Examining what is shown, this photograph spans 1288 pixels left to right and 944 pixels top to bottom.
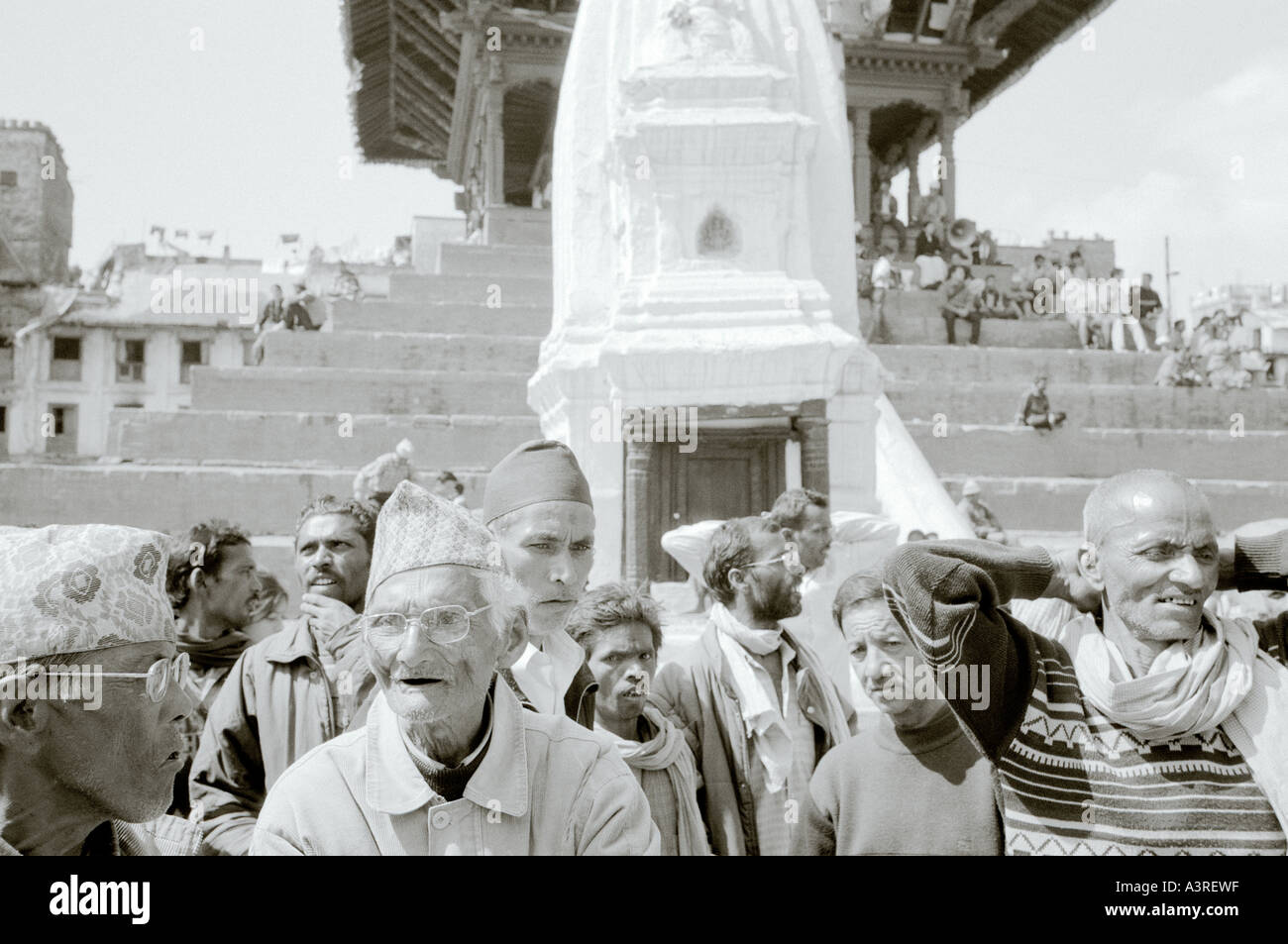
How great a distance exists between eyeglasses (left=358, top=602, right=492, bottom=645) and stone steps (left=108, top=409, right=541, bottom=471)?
413 inches

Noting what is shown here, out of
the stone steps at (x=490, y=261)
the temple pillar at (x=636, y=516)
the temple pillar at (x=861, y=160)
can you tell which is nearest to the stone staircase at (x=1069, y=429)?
the temple pillar at (x=636, y=516)

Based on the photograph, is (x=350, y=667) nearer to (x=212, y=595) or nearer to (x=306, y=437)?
(x=212, y=595)

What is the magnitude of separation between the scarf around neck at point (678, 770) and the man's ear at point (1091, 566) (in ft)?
3.74

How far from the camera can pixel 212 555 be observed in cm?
413

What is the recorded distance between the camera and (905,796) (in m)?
2.72

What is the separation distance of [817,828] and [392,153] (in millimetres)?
27563

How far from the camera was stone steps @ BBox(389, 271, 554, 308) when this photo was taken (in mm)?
16906

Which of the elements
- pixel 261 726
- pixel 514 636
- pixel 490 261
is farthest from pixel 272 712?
pixel 490 261

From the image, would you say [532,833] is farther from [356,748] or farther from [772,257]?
[772,257]

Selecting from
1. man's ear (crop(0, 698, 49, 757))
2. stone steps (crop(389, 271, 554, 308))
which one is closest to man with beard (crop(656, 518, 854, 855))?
man's ear (crop(0, 698, 49, 757))

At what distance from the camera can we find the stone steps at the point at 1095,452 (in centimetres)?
1343

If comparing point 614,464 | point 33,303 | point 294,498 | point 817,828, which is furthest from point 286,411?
point 33,303

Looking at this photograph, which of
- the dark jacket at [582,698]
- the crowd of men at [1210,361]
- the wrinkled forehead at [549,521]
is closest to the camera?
the dark jacket at [582,698]

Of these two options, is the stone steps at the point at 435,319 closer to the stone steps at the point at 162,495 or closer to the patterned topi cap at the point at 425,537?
the stone steps at the point at 162,495
